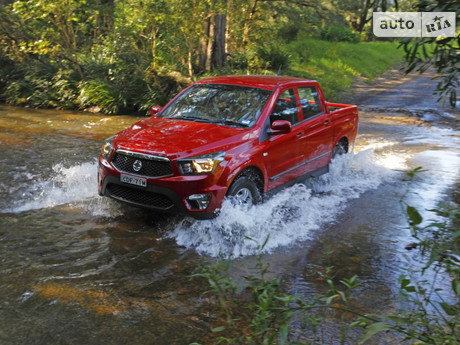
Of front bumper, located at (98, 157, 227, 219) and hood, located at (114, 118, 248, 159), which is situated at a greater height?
hood, located at (114, 118, 248, 159)

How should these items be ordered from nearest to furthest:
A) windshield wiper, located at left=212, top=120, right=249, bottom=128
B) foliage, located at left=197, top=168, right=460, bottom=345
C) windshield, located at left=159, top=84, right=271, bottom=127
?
foliage, located at left=197, top=168, right=460, bottom=345 < windshield wiper, located at left=212, top=120, right=249, bottom=128 < windshield, located at left=159, top=84, right=271, bottom=127

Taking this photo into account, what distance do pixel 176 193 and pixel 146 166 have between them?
491 mm

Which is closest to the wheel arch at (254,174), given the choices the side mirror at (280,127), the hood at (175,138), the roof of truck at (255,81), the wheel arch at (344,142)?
the hood at (175,138)

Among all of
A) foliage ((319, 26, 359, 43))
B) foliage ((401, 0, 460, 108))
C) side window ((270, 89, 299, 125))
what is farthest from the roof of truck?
foliage ((319, 26, 359, 43))

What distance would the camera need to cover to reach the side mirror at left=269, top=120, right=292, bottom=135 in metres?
6.30

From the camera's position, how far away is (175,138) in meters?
5.82

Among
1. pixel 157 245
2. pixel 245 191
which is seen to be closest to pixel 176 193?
pixel 157 245

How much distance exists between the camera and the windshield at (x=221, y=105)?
21.2 ft

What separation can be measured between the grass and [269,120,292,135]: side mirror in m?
12.6

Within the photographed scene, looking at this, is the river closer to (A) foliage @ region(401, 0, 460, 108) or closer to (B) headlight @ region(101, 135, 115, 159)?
(B) headlight @ region(101, 135, 115, 159)

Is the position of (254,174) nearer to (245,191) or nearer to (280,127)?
(245,191)

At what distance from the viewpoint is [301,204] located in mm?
7410

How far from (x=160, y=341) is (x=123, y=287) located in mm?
983

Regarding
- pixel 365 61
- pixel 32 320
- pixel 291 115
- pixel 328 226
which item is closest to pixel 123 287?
pixel 32 320
